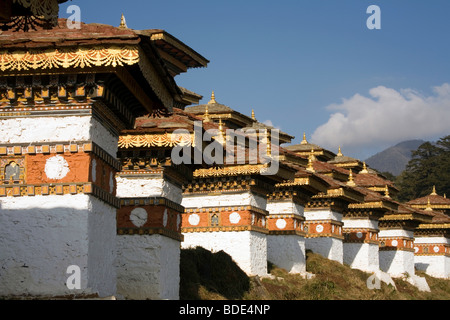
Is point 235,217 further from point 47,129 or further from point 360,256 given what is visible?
point 360,256

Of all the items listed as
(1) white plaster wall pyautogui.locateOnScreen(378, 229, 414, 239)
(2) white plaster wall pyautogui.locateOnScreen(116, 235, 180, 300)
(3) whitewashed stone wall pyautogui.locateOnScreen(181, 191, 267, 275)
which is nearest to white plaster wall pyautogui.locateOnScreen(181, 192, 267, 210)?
(3) whitewashed stone wall pyautogui.locateOnScreen(181, 191, 267, 275)

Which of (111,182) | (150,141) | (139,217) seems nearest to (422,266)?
(139,217)

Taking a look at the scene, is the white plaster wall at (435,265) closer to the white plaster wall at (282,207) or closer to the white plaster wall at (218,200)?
the white plaster wall at (282,207)

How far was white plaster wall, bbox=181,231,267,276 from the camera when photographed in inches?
803

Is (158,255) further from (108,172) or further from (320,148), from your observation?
(320,148)

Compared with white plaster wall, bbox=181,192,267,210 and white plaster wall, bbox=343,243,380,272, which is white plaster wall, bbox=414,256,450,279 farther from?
white plaster wall, bbox=181,192,267,210

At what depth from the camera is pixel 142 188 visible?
14406 mm

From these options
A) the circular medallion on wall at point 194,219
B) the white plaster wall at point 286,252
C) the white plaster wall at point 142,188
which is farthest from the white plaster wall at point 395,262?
the white plaster wall at point 142,188

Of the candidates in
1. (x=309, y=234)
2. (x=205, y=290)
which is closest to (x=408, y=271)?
(x=309, y=234)

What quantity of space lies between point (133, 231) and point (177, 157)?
167 centimetres

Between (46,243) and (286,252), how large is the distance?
15321mm

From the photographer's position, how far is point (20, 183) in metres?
10.2

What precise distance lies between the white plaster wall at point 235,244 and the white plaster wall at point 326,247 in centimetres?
875

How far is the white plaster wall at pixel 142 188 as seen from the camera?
14.3 metres
